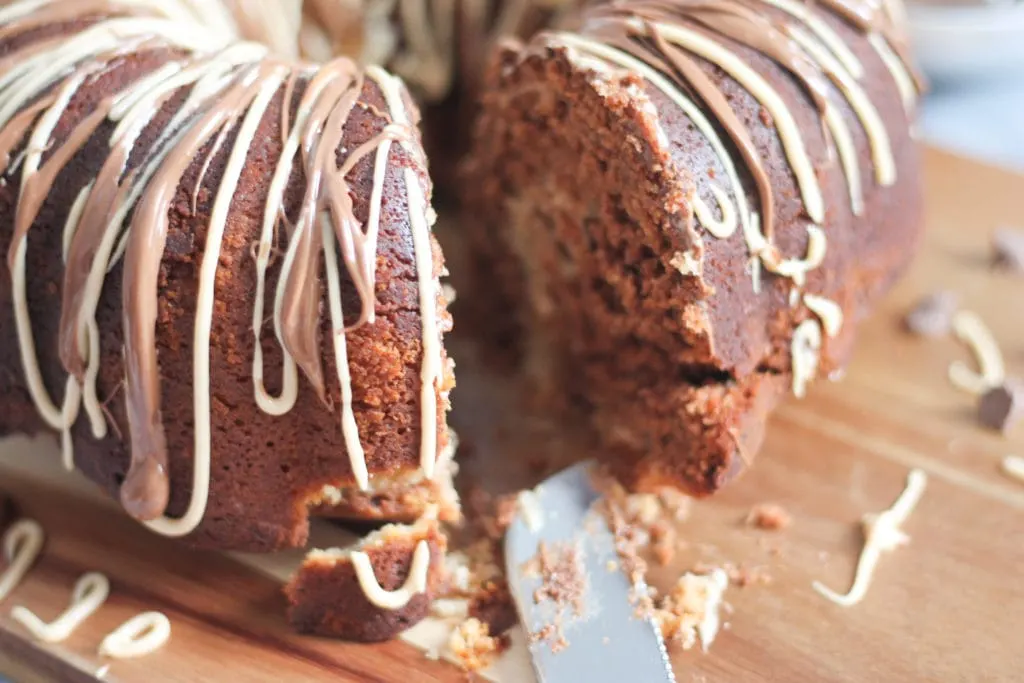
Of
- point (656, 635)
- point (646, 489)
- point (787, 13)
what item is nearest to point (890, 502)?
point (646, 489)

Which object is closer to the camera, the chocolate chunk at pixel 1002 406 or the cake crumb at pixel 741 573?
the cake crumb at pixel 741 573

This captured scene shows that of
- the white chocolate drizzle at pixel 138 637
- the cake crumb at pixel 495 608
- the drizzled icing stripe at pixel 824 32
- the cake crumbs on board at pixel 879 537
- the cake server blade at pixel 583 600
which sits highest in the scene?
the drizzled icing stripe at pixel 824 32

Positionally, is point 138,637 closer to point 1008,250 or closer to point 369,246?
point 369,246

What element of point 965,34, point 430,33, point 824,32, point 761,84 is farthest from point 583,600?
point 965,34

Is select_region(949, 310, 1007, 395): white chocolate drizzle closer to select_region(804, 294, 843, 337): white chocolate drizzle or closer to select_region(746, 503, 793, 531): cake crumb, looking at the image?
select_region(804, 294, 843, 337): white chocolate drizzle

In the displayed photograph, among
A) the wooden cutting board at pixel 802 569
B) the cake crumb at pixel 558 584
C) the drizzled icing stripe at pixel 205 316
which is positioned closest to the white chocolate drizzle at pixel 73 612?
the wooden cutting board at pixel 802 569

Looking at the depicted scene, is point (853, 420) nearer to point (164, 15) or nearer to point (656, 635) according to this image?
point (656, 635)

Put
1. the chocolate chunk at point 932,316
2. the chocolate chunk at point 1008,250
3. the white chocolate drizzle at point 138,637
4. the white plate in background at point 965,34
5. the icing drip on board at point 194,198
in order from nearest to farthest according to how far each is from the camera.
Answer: the icing drip on board at point 194,198 < the white chocolate drizzle at point 138,637 < the chocolate chunk at point 932,316 < the chocolate chunk at point 1008,250 < the white plate in background at point 965,34

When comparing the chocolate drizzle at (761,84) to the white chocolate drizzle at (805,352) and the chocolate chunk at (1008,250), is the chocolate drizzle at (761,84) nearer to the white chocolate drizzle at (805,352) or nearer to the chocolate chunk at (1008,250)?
the white chocolate drizzle at (805,352)
